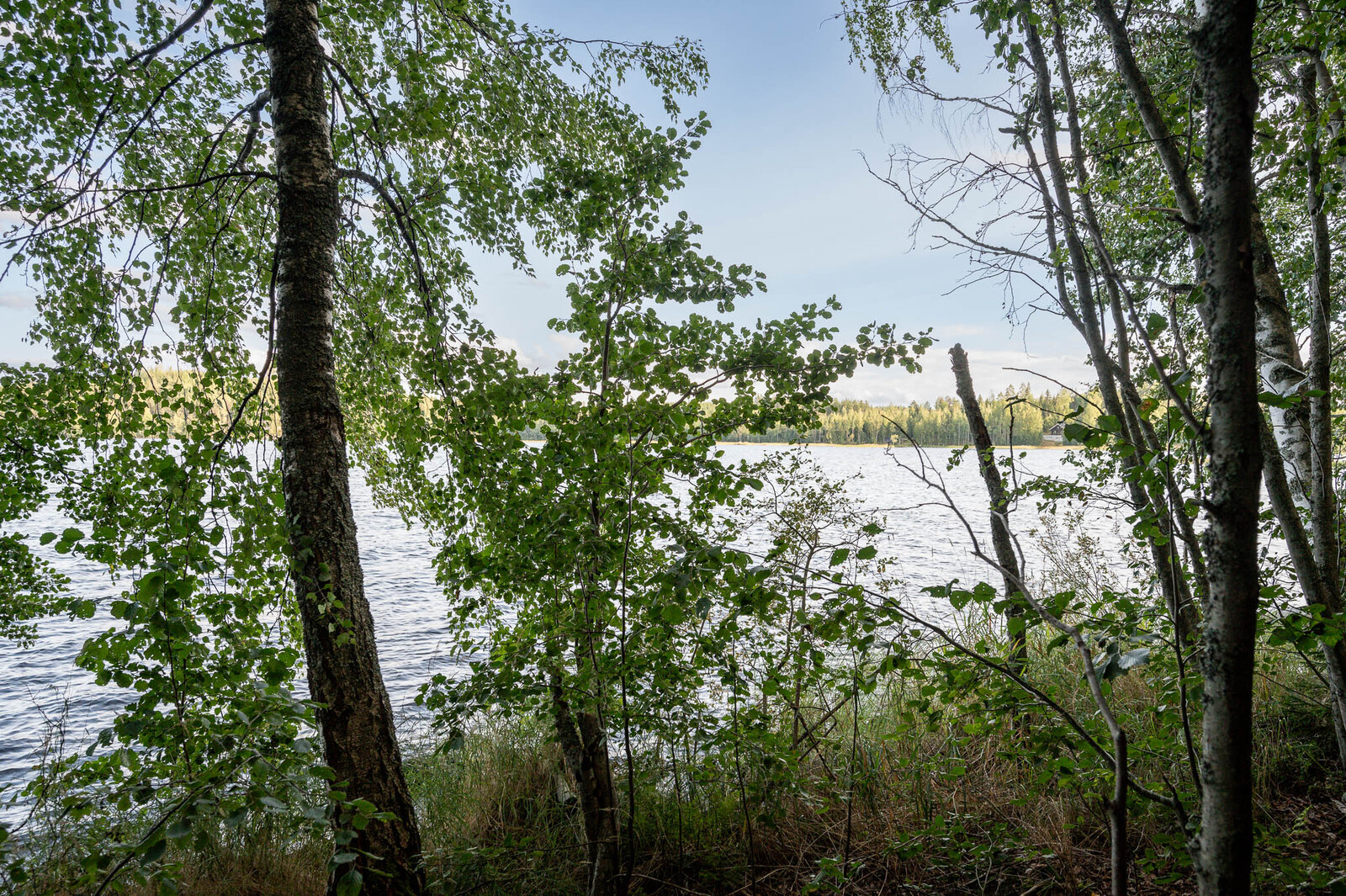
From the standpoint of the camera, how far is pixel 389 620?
368 inches

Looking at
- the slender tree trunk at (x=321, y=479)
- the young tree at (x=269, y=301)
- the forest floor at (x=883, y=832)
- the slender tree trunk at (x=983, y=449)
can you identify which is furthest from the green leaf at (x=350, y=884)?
the slender tree trunk at (x=983, y=449)

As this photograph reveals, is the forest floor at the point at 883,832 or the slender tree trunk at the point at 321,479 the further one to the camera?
the forest floor at the point at 883,832

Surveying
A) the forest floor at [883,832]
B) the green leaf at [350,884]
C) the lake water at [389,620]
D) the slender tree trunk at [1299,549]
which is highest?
the slender tree trunk at [1299,549]

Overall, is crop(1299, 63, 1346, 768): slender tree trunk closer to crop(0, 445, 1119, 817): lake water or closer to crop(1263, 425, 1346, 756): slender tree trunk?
crop(1263, 425, 1346, 756): slender tree trunk

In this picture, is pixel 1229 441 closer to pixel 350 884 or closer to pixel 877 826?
pixel 350 884

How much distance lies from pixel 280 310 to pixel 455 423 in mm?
753

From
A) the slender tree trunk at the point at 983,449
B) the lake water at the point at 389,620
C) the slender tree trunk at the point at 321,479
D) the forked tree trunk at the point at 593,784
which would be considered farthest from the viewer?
the lake water at the point at 389,620

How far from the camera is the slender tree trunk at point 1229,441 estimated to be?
93cm

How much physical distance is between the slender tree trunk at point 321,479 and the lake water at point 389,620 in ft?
2.37

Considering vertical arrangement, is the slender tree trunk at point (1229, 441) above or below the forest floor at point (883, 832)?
above

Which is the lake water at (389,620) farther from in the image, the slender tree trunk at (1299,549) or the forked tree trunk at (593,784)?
the slender tree trunk at (1299,549)

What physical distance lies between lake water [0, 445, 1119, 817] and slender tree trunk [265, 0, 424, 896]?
723mm

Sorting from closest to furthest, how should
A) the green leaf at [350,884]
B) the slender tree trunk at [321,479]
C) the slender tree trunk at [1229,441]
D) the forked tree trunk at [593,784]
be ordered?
the slender tree trunk at [1229,441]
the green leaf at [350,884]
the slender tree trunk at [321,479]
the forked tree trunk at [593,784]

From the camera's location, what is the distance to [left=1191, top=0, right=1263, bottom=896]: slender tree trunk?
930mm
